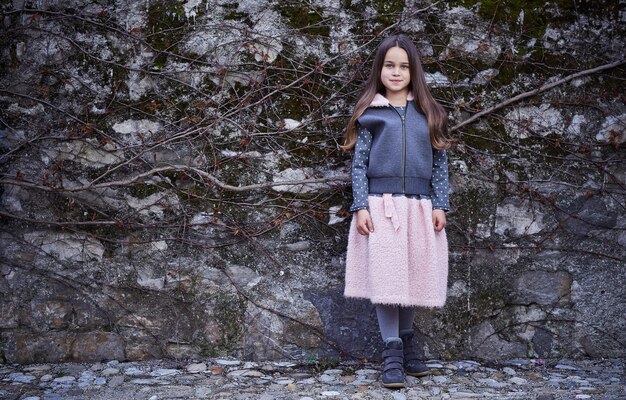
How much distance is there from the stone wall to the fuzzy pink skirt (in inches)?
11.6

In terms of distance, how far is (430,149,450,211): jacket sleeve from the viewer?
3084 millimetres

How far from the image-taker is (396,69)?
3.05 metres

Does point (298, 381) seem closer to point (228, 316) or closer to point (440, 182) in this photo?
point (228, 316)

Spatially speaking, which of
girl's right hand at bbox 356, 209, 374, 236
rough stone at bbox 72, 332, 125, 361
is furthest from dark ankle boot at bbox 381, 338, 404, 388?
rough stone at bbox 72, 332, 125, 361

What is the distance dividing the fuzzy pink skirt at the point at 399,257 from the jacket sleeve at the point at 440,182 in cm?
6

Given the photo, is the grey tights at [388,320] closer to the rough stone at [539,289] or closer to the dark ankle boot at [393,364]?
the dark ankle boot at [393,364]

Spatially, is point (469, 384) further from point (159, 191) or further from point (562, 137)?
point (159, 191)

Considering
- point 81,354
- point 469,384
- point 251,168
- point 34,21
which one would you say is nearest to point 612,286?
point 469,384

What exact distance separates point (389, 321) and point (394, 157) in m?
0.77

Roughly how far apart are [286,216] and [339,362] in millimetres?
797

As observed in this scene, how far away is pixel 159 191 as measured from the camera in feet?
11.0

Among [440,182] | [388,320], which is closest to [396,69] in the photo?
[440,182]

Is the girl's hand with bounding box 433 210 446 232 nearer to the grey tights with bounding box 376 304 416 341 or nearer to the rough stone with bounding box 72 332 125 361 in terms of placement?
the grey tights with bounding box 376 304 416 341

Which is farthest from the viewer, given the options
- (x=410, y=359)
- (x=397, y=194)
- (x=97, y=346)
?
(x=97, y=346)
